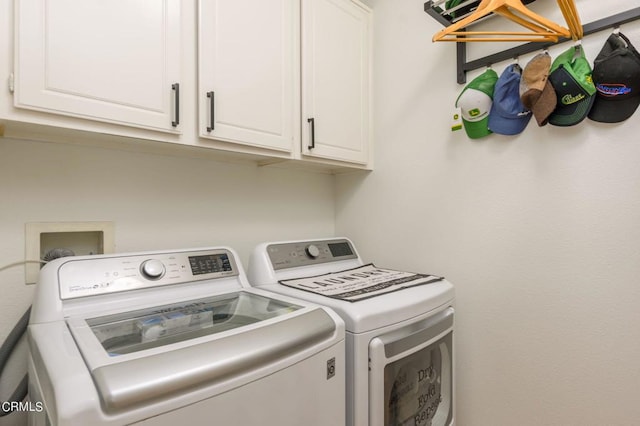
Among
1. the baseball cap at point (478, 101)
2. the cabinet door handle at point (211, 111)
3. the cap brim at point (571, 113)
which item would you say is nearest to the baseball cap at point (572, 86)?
the cap brim at point (571, 113)

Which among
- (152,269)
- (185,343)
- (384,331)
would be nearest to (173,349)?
(185,343)

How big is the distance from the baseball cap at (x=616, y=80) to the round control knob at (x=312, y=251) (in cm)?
117

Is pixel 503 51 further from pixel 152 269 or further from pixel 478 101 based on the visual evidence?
pixel 152 269

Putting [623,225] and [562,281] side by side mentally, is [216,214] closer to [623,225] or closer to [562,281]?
[562,281]

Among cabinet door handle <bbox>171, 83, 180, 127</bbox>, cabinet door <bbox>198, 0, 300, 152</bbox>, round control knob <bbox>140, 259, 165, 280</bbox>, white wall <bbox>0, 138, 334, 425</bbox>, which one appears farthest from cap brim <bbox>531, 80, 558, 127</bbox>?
round control knob <bbox>140, 259, 165, 280</bbox>

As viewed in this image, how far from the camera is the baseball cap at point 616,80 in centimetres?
100

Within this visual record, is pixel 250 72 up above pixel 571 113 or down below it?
above

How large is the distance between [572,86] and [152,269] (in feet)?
4.98

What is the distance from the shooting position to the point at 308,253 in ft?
5.04

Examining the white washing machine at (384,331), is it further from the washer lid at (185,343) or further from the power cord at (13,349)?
the power cord at (13,349)

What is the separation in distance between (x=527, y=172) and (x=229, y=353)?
1.24 meters

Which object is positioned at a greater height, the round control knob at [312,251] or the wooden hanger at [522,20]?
the wooden hanger at [522,20]

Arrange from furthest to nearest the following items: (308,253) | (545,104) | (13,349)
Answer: (308,253) → (545,104) → (13,349)

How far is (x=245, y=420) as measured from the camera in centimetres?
67
